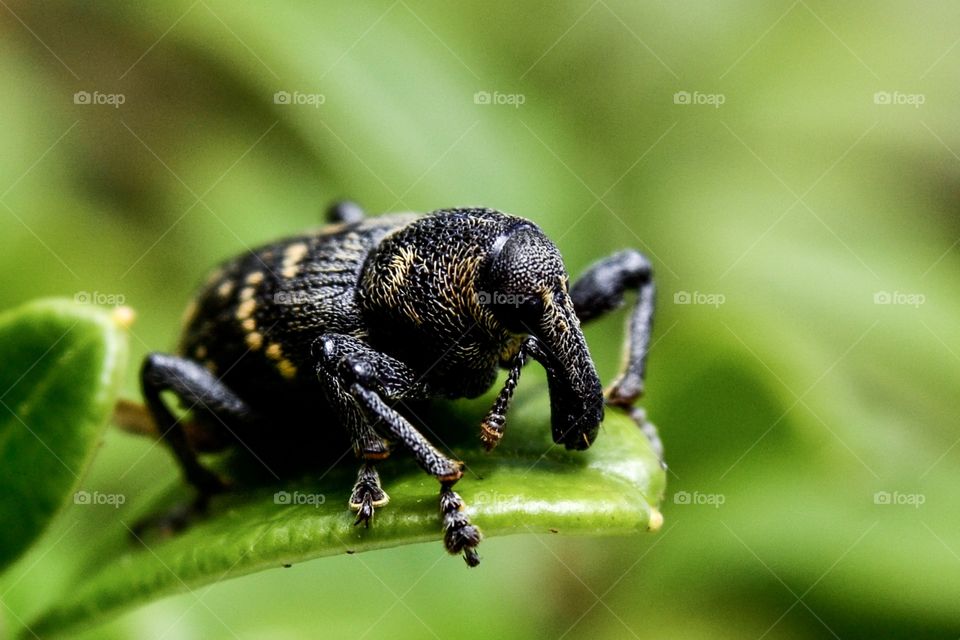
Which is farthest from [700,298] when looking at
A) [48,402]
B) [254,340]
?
[48,402]

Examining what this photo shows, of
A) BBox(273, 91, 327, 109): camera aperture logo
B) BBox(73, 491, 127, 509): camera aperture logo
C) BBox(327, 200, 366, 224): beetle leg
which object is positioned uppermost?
BBox(273, 91, 327, 109): camera aperture logo

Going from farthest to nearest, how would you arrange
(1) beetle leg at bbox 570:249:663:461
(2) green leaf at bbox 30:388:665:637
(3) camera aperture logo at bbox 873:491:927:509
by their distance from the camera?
1. (3) camera aperture logo at bbox 873:491:927:509
2. (1) beetle leg at bbox 570:249:663:461
3. (2) green leaf at bbox 30:388:665:637

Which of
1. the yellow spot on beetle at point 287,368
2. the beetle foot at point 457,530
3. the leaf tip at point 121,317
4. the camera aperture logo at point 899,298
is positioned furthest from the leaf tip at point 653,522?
the camera aperture logo at point 899,298

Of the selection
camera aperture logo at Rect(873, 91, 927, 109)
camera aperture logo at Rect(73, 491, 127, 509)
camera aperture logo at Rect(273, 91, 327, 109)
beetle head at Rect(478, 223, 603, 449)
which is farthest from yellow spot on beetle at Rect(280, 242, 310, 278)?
camera aperture logo at Rect(873, 91, 927, 109)

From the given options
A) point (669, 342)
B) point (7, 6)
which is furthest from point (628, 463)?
point (7, 6)

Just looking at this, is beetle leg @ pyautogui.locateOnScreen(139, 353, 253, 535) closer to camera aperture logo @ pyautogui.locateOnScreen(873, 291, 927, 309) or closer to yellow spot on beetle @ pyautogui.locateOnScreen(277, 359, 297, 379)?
yellow spot on beetle @ pyautogui.locateOnScreen(277, 359, 297, 379)

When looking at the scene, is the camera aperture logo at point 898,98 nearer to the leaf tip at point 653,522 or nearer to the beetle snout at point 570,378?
the beetle snout at point 570,378
